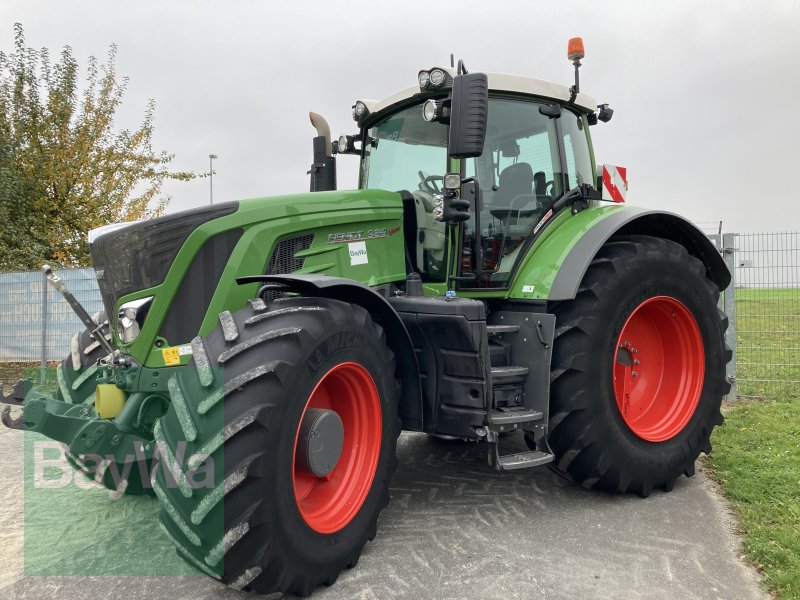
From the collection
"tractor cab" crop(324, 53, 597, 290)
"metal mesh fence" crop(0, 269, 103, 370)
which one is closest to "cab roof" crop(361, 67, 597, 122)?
"tractor cab" crop(324, 53, 597, 290)

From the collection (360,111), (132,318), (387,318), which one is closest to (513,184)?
(360,111)

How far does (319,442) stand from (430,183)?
6.44 feet

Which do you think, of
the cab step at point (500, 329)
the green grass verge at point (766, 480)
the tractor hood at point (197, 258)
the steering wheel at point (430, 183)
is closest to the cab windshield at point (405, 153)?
the steering wheel at point (430, 183)

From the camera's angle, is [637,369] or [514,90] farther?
[637,369]

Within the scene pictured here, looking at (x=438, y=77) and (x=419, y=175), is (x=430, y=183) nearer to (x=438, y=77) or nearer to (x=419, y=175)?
(x=419, y=175)

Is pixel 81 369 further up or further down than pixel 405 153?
further down

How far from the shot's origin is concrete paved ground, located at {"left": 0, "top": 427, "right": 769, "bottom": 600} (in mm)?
2932

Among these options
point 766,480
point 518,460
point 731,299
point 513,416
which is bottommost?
A: point 766,480

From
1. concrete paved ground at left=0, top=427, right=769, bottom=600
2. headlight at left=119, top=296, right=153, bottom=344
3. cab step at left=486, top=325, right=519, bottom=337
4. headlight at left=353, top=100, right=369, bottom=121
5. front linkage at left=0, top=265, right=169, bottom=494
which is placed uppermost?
headlight at left=353, top=100, right=369, bottom=121

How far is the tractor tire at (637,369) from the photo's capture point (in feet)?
12.6

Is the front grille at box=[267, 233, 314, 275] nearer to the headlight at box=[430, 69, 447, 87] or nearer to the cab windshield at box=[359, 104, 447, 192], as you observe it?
the cab windshield at box=[359, 104, 447, 192]

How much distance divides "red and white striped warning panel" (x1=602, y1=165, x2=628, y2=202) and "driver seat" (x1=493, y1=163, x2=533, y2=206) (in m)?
0.81

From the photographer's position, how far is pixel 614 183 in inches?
193

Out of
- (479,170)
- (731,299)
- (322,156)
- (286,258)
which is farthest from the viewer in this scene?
(731,299)
